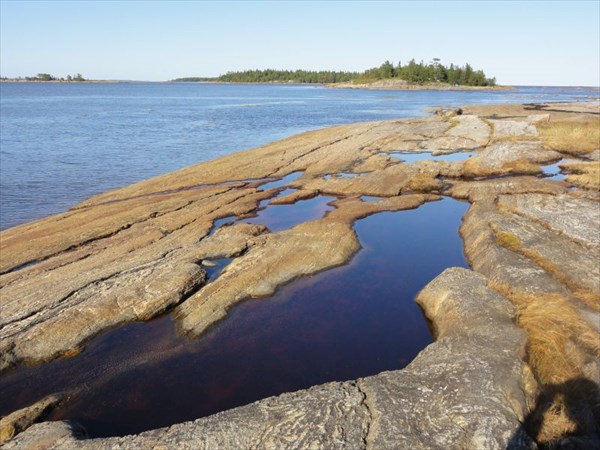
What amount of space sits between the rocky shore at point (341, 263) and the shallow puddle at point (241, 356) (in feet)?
2.37

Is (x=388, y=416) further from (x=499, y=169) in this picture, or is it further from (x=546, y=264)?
(x=499, y=169)

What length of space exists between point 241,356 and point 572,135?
45.4m

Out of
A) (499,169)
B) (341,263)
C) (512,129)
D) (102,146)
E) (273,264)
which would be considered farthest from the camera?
(102,146)

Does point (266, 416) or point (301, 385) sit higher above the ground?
point (266, 416)

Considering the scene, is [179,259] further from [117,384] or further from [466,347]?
[466,347]

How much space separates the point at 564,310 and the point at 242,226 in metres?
15.5

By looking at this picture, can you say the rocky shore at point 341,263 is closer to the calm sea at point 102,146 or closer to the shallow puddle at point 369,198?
the shallow puddle at point 369,198

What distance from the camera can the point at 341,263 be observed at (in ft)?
66.6

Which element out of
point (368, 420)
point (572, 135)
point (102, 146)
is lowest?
point (102, 146)

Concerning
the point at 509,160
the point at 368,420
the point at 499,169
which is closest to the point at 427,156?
the point at 509,160

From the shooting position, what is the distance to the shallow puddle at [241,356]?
40.4 ft

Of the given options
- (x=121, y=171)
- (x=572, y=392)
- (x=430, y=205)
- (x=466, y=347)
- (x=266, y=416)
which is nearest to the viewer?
(x=266, y=416)

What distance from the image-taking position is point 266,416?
970cm

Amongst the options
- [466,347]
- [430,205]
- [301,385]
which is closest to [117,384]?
[301,385]
